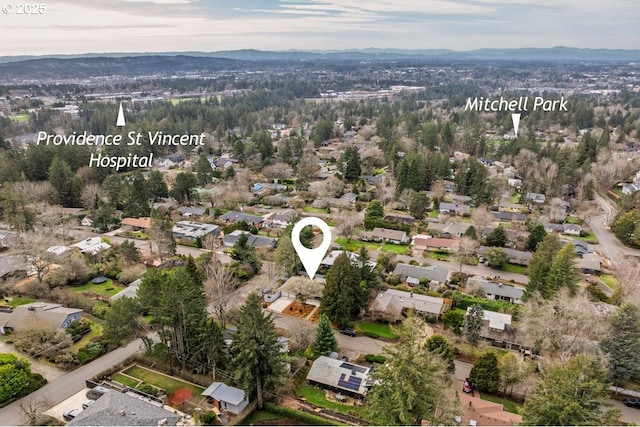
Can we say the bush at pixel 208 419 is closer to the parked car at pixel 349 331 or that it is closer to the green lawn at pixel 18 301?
the parked car at pixel 349 331

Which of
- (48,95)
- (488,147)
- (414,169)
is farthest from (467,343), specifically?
(48,95)

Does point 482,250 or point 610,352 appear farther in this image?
point 482,250

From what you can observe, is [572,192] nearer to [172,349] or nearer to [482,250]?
[482,250]

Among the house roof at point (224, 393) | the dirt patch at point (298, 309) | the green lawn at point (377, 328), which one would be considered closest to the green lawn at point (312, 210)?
the dirt patch at point (298, 309)

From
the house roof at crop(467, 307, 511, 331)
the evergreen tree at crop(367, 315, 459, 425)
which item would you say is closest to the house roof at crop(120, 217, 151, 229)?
the house roof at crop(467, 307, 511, 331)

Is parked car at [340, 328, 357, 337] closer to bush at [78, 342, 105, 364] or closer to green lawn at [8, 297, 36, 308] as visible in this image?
bush at [78, 342, 105, 364]

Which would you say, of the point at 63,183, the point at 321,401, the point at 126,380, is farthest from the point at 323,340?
the point at 63,183

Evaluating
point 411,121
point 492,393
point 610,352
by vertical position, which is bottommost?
point 492,393
